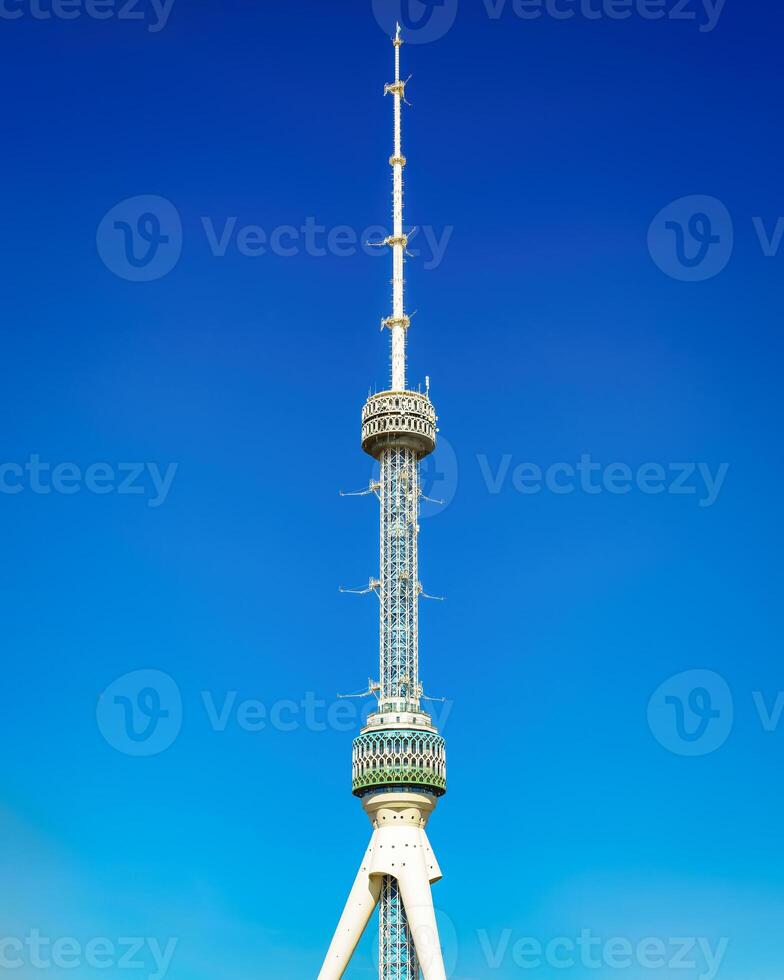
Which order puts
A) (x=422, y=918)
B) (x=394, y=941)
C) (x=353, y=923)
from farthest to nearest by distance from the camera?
(x=353, y=923)
(x=394, y=941)
(x=422, y=918)

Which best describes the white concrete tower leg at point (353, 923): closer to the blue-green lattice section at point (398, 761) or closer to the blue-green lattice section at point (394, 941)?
the blue-green lattice section at point (394, 941)

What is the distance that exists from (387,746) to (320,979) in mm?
27972

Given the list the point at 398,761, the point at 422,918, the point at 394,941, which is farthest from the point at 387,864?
the point at 398,761

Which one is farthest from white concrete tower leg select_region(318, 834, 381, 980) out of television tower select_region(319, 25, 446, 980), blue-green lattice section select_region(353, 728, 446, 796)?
blue-green lattice section select_region(353, 728, 446, 796)

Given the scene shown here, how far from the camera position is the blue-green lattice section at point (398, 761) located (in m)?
186

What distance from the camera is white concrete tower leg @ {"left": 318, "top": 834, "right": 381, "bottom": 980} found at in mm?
185500

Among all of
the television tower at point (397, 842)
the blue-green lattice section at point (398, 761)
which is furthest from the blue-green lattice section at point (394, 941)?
the blue-green lattice section at point (398, 761)

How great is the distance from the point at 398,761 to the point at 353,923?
19519mm

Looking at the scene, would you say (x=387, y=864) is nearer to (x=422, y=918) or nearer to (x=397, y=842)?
(x=397, y=842)

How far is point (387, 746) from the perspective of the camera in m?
187

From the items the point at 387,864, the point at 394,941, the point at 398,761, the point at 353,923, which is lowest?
the point at 394,941

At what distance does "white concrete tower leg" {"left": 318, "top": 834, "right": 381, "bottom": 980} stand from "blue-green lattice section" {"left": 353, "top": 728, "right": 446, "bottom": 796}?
395 inches

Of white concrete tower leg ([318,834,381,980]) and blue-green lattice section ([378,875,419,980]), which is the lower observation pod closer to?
white concrete tower leg ([318,834,381,980])

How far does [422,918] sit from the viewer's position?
180875mm
